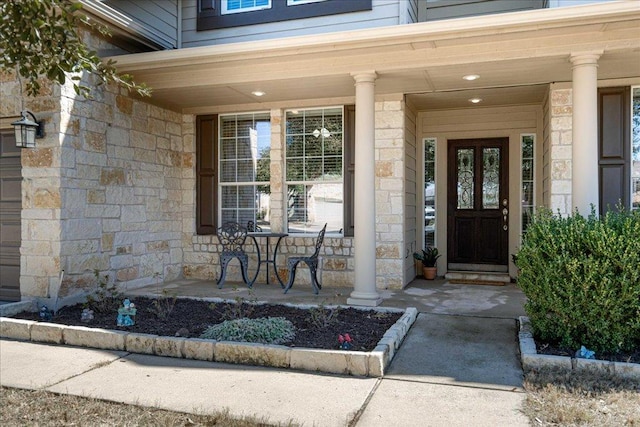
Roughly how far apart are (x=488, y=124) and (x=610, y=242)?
3838 mm

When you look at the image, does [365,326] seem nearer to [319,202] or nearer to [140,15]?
[319,202]

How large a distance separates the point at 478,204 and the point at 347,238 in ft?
7.11

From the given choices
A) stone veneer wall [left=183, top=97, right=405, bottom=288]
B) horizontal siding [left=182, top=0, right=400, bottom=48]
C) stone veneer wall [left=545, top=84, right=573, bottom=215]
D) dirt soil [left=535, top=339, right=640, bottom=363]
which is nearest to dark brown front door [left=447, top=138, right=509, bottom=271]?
stone veneer wall [left=545, top=84, right=573, bottom=215]

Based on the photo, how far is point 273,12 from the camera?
21.4 ft

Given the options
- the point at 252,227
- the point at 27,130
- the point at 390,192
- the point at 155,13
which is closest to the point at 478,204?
the point at 390,192

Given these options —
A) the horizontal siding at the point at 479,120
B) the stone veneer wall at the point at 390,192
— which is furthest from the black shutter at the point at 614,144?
the stone veneer wall at the point at 390,192

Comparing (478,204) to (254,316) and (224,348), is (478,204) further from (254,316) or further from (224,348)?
(224,348)

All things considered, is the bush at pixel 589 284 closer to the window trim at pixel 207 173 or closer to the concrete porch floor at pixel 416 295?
the concrete porch floor at pixel 416 295

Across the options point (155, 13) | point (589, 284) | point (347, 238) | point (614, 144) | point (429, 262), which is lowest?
point (429, 262)

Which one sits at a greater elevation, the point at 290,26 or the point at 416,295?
the point at 290,26

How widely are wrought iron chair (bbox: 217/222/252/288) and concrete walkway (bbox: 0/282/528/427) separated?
2.47 metres

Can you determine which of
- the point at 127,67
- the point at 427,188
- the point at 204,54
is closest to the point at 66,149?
the point at 127,67

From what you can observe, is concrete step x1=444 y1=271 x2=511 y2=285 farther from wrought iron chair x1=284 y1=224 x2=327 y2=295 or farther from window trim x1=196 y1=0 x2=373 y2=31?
window trim x1=196 y1=0 x2=373 y2=31

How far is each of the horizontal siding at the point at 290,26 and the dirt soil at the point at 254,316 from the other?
3.55 metres
